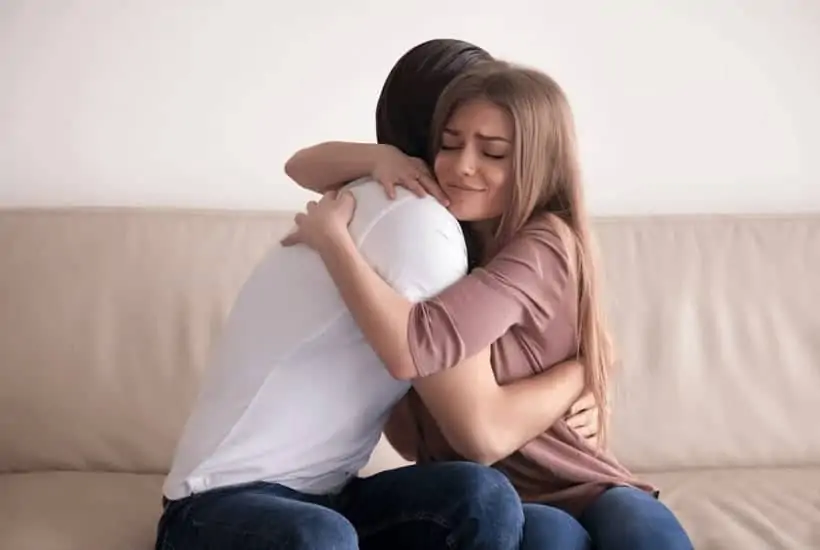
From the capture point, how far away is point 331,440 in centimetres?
127

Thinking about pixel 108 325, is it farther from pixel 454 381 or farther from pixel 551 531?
pixel 551 531

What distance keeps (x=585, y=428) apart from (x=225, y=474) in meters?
0.48

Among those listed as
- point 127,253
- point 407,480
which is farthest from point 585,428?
point 127,253

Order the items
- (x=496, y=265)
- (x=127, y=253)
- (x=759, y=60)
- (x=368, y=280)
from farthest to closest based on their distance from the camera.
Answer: (x=759, y=60)
(x=127, y=253)
(x=496, y=265)
(x=368, y=280)

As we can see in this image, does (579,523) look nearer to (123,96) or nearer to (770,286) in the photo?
(770,286)

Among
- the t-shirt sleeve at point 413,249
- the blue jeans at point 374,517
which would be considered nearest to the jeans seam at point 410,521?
the blue jeans at point 374,517

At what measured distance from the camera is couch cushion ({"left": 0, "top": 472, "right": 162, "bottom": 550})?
4.57ft

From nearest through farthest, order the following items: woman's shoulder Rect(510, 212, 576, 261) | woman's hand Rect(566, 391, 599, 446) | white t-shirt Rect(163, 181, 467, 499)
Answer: white t-shirt Rect(163, 181, 467, 499) < woman's shoulder Rect(510, 212, 576, 261) < woman's hand Rect(566, 391, 599, 446)

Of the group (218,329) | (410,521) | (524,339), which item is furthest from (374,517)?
(218,329)

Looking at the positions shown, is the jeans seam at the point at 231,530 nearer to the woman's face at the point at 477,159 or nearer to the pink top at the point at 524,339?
the pink top at the point at 524,339

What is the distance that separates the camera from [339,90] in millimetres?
2102

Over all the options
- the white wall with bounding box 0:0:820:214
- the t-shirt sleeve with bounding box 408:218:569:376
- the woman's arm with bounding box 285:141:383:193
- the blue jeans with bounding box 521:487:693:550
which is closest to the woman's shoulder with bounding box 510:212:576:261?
the t-shirt sleeve with bounding box 408:218:569:376

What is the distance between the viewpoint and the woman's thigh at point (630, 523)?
49.3 inches

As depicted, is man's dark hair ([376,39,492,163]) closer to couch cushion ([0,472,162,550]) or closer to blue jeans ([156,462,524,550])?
blue jeans ([156,462,524,550])
